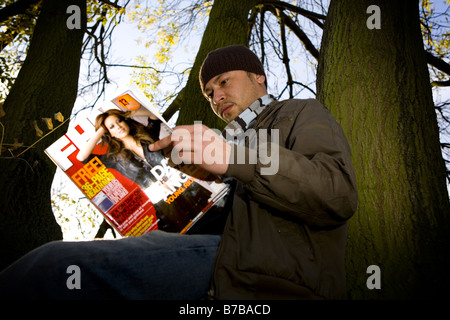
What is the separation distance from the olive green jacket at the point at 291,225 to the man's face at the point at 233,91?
2.88 ft

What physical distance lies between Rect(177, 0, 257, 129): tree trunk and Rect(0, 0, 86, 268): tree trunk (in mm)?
1387

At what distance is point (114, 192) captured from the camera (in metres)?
1.25

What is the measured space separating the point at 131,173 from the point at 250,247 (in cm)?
67

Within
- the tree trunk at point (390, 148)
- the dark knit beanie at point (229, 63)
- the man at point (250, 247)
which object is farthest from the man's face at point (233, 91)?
the man at point (250, 247)

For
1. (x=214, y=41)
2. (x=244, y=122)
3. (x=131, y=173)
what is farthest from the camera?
(x=214, y=41)

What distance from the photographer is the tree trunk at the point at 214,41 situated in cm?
277

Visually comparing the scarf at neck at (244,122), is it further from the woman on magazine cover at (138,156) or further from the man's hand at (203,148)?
the man's hand at (203,148)

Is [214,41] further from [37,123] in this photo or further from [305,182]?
[305,182]

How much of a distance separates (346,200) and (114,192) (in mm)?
987

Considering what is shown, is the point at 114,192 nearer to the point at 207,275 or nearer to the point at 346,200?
the point at 207,275

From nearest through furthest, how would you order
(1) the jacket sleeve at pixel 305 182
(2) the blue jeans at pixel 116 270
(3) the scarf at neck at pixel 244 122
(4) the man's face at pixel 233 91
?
1. (2) the blue jeans at pixel 116 270
2. (1) the jacket sleeve at pixel 305 182
3. (3) the scarf at neck at pixel 244 122
4. (4) the man's face at pixel 233 91

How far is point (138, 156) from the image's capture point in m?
1.27

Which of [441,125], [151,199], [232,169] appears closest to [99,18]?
[151,199]

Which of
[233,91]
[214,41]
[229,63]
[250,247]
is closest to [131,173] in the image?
[250,247]
